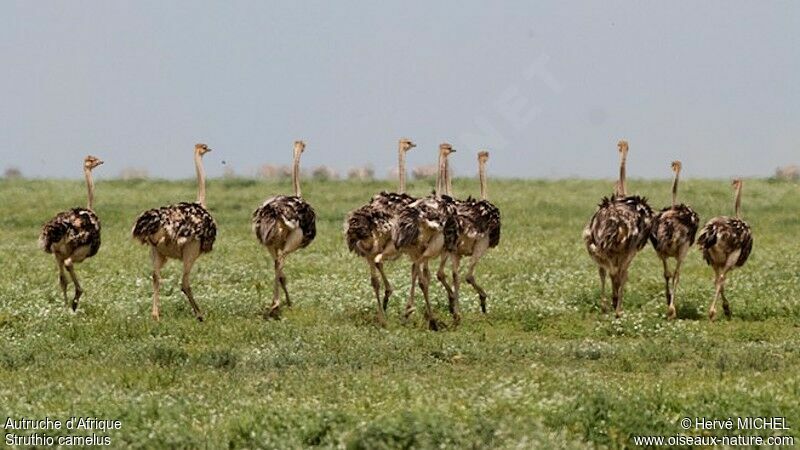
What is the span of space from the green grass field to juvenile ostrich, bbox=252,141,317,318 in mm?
574

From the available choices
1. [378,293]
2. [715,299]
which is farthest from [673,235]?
[378,293]

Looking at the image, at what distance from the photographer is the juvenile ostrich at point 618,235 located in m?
19.4

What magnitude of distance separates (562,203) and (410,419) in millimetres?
26954

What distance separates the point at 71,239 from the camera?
19438mm

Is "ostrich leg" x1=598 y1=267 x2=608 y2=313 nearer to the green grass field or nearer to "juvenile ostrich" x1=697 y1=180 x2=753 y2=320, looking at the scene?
the green grass field

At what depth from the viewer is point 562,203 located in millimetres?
37531

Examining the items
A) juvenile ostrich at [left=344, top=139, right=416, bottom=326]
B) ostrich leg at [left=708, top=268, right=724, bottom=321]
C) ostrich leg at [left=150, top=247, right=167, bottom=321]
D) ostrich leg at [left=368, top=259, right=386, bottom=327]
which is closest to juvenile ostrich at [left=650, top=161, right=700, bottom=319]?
ostrich leg at [left=708, top=268, right=724, bottom=321]

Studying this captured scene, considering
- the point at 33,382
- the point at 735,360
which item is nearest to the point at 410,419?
the point at 33,382

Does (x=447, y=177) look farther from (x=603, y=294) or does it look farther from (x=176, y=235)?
(x=176, y=235)

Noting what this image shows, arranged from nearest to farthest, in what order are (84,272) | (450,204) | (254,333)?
(254,333) < (450,204) < (84,272)

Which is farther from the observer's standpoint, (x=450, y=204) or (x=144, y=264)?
(x=144, y=264)

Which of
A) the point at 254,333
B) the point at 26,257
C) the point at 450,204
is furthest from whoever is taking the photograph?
the point at 26,257

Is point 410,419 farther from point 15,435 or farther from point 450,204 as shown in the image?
point 450,204

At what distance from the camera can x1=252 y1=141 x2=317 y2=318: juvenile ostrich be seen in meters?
19.4
